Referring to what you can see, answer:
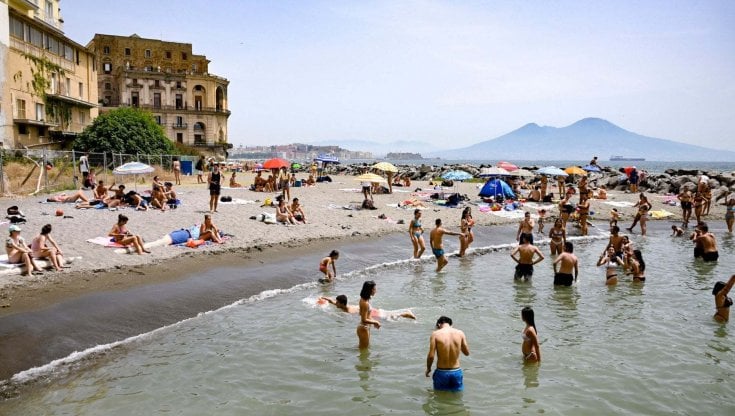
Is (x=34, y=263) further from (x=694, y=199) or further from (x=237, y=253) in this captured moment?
(x=694, y=199)

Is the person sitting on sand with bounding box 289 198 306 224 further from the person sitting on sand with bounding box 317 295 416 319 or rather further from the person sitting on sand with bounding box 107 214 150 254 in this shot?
the person sitting on sand with bounding box 317 295 416 319

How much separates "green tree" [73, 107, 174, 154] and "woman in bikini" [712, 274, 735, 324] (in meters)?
38.4

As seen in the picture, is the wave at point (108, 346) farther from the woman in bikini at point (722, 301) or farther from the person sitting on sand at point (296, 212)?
the woman in bikini at point (722, 301)

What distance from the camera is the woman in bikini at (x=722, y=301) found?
33.6 ft

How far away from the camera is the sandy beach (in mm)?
10867

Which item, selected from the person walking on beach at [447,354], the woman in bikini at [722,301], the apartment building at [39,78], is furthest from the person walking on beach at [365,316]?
the apartment building at [39,78]

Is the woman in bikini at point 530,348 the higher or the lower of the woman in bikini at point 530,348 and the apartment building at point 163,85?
the lower

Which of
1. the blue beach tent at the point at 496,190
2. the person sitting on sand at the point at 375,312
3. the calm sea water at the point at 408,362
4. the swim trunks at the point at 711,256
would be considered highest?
the blue beach tent at the point at 496,190

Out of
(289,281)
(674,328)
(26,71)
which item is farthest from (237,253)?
(26,71)

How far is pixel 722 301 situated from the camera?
1031 centimetres

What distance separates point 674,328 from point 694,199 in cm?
1769

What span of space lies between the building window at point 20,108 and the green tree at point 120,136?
5068 millimetres

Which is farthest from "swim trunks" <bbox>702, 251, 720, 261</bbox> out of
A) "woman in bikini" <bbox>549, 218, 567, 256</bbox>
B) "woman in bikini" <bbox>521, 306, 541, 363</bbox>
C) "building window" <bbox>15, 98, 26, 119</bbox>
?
"building window" <bbox>15, 98, 26, 119</bbox>

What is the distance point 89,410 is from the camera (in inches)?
259
